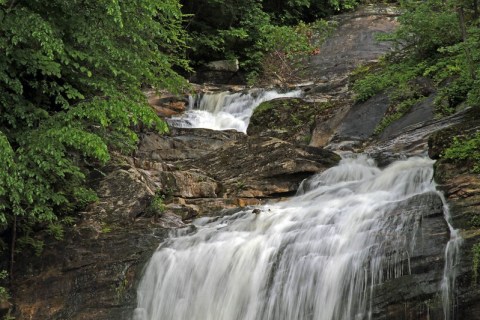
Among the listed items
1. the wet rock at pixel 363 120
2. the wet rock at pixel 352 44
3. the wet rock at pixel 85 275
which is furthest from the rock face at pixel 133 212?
the wet rock at pixel 352 44

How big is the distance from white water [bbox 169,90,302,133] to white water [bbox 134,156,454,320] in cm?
665

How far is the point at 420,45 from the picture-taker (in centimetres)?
1342

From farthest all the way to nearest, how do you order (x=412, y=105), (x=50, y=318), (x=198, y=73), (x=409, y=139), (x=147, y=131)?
1. (x=198, y=73)
2. (x=147, y=131)
3. (x=412, y=105)
4. (x=409, y=139)
5. (x=50, y=318)

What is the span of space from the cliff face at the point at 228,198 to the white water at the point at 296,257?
268 mm

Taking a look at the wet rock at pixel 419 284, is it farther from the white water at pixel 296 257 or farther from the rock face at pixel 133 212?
the rock face at pixel 133 212

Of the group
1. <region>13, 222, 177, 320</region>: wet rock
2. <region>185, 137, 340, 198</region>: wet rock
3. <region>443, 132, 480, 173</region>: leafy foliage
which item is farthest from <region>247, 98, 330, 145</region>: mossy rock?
<region>443, 132, 480, 173</region>: leafy foliage

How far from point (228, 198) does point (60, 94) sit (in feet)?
11.3

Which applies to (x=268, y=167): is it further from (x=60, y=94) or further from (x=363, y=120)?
(x=60, y=94)

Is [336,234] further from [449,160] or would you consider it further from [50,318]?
[50,318]

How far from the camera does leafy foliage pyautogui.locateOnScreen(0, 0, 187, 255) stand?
7682mm

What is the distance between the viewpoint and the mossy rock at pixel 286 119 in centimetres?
1374

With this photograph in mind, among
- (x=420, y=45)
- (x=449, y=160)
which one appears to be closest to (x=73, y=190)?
(x=449, y=160)

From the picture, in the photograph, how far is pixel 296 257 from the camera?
7.16 metres

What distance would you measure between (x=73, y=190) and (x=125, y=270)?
6.11ft
